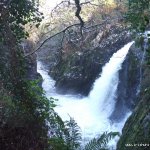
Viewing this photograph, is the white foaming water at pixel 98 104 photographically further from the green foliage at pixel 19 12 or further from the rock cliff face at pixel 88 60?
the green foliage at pixel 19 12

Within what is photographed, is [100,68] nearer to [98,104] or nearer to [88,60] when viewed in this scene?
[88,60]

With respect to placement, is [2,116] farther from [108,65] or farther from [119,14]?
[119,14]

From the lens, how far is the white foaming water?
14734 mm

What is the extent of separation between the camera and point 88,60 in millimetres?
21672

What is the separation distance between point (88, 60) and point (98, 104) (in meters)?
4.72

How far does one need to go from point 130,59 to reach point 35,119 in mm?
10484

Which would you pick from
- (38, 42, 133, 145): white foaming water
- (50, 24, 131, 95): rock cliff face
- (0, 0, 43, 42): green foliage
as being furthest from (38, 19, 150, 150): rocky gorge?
(0, 0, 43, 42): green foliage

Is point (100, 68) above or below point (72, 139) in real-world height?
above

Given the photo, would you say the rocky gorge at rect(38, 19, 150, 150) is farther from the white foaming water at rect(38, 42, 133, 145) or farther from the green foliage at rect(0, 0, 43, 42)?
the green foliage at rect(0, 0, 43, 42)

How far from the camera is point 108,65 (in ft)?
62.9

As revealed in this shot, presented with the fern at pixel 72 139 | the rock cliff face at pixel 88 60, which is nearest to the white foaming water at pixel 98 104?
the rock cliff face at pixel 88 60

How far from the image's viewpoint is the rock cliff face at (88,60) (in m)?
20.7

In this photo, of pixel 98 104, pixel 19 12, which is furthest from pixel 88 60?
pixel 19 12

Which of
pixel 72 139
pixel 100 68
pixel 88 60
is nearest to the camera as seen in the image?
pixel 72 139
